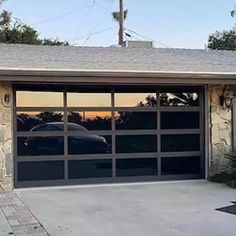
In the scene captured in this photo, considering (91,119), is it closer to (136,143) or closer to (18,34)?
(136,143)

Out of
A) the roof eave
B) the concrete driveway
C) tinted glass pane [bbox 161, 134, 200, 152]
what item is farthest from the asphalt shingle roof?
the concrete driveway

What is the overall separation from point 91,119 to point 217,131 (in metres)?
3.08

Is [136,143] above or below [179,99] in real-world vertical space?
below

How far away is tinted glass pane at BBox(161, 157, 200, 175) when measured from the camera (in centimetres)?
1207

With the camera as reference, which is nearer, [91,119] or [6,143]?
[6,143]

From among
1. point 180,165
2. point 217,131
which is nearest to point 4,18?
point 180,165

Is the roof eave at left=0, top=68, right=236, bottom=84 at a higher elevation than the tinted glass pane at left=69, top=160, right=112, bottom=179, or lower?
higher

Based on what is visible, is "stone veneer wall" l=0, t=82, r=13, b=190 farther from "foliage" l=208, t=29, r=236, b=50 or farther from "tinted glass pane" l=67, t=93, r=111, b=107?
"foliage" l=208, t=29, r=236, b=50

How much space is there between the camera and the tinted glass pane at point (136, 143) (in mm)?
11797

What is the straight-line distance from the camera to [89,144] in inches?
457

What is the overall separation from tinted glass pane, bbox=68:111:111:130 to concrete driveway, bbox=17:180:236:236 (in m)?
1.42

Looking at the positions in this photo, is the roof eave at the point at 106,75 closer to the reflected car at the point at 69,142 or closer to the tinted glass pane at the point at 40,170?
the reflected car at the point at 69,142

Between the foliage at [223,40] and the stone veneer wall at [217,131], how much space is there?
63.8ft

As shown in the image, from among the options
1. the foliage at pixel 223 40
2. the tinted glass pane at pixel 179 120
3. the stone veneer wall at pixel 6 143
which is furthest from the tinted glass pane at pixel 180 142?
the foliage at pixel 223 40
